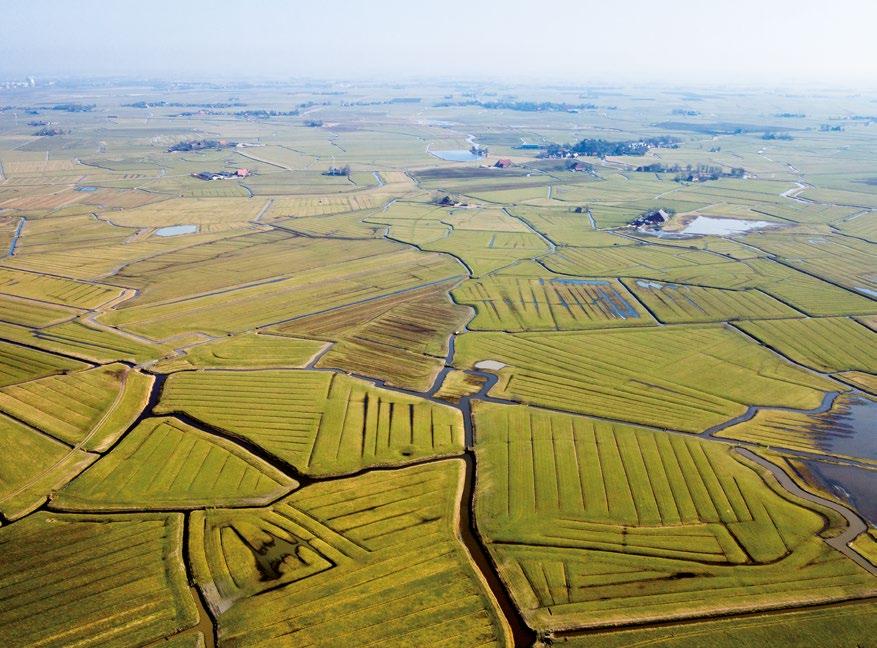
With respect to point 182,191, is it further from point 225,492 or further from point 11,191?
point 225,492

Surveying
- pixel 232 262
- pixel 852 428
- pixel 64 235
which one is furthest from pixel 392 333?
pixel 64 235

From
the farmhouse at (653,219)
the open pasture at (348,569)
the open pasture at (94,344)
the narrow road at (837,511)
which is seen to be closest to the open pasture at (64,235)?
the open pasture at (94,344)

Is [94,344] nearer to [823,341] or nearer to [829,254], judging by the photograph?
[823,341]

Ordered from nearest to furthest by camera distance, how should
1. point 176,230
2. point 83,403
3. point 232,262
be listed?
point 83,403, point 232,262, point 176,230

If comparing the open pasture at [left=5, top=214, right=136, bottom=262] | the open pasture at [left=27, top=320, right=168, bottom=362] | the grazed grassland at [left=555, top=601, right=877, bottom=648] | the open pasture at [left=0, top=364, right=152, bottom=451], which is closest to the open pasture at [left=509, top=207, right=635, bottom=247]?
the open pasture at [left=27, top=320, right=168, bottom=362]

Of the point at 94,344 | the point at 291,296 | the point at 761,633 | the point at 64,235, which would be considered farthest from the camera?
the point at 64,235

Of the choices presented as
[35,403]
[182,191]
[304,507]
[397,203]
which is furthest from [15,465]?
[182,191]
